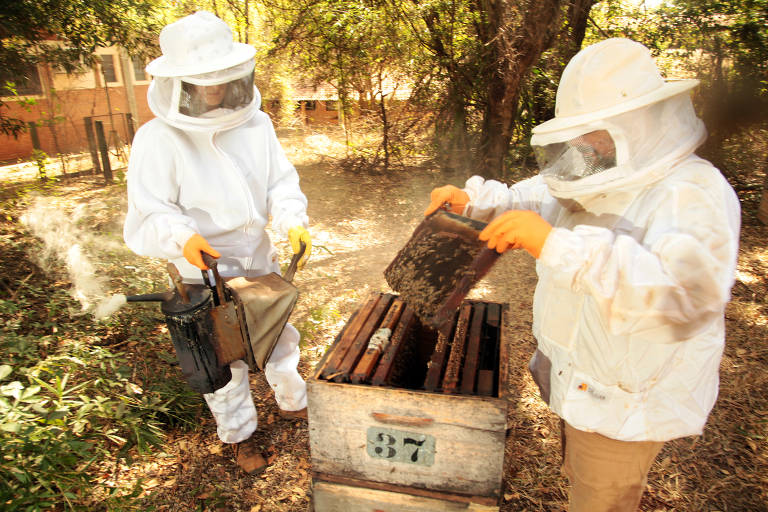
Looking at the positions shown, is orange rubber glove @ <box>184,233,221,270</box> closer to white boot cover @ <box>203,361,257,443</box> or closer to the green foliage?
white boot cover @ <box>203,361,257,443</box>

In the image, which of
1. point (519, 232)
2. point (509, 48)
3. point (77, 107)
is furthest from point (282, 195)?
point (77, 107)

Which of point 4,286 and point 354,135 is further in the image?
point 354,135

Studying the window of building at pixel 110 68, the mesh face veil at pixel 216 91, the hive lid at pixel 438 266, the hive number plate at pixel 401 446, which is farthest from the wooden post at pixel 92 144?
the hive number plate at pixel 401 446

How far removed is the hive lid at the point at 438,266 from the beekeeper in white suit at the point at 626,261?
0.76ft

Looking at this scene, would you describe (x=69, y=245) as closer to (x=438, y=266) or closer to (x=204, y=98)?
(x=204, y=98)

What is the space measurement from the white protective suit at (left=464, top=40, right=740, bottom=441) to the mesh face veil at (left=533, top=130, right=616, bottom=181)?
1 centimetres

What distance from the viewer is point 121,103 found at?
10195 millimetres

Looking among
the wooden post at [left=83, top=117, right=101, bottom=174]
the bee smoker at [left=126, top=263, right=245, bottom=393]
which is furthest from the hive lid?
the wooden post at [left=83, top=117, right=101, bottom=174]

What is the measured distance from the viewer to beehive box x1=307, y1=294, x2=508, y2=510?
158 cm

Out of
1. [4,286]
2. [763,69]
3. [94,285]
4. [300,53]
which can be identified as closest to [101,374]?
[94,285]

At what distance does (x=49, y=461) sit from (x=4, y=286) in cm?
214

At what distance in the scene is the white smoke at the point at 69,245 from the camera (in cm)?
356

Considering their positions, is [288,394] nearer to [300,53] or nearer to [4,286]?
[4,286]

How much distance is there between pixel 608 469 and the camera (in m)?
1.51
